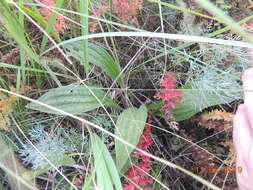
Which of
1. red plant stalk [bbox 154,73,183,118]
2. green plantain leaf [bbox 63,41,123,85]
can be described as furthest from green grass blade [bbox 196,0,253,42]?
green plantain leaf [bbox 63,41,123,85]

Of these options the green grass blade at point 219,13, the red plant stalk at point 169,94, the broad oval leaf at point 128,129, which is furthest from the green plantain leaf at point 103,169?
the green grass blade at point 219,13

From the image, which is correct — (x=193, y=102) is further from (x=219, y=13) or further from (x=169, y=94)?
(x=219, y=13)

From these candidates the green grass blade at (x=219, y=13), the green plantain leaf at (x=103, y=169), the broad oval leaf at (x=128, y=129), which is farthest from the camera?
the broad oval leaf at (x=128, y=129)

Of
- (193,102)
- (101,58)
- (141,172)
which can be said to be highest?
(101,58)

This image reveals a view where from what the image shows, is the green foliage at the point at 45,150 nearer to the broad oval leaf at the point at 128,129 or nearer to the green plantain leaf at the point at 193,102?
the broad oval leaf at the point at 128,129

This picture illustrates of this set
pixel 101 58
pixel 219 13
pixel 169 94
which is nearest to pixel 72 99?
pixel 101 58

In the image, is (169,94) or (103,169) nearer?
(103,169)

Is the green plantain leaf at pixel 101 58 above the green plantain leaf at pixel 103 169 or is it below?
above
